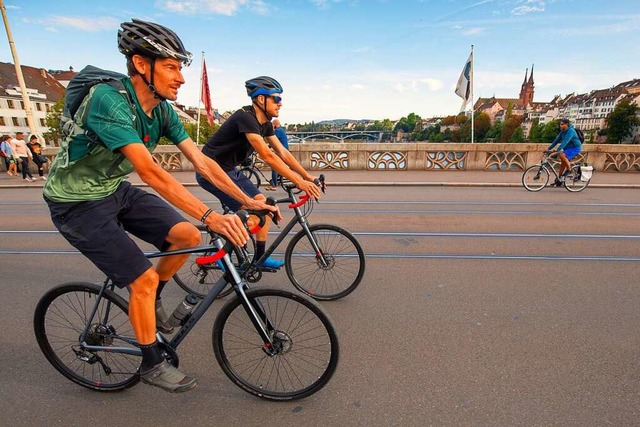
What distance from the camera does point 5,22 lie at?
13.6 metres

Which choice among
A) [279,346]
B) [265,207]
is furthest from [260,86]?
[279,346]

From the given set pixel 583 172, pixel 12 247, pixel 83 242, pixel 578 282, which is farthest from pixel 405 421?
pixel 583 172

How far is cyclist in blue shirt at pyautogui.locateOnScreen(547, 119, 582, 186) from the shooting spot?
9.62 m

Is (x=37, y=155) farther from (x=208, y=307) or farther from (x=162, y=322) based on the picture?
(x=208, y=307)

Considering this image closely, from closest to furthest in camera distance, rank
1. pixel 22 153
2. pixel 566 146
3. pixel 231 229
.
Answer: pixel 231 229 < pixel 566 146 < pixel 22 153

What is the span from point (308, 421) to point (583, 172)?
33.7 ft

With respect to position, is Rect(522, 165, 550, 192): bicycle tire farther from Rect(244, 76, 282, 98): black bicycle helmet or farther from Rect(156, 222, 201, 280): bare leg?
Rect(156, 222, 201, 280): bare leg

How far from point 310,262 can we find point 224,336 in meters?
1.64

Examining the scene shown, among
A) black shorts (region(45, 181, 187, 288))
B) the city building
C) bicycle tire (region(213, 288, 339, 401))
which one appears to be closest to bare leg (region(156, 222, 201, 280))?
black shorts (region(45, 181, 187, 288))

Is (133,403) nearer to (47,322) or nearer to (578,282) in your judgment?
(47,322)

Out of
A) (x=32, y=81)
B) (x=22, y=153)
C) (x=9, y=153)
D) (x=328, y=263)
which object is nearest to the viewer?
(x=328, y=263)

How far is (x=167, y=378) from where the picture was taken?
2174 mm

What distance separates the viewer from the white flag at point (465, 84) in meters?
15.9

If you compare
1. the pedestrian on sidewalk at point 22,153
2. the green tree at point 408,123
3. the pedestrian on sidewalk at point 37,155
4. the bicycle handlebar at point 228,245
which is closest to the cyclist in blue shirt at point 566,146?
the bicycle handlebar at point 228,245
